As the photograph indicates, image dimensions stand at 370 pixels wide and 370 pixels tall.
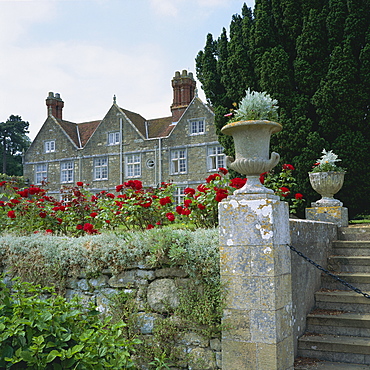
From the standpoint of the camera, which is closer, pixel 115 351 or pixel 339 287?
pixel 115 351

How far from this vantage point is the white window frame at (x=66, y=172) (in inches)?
1054

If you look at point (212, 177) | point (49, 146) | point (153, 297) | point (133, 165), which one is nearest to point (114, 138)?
point (133, 165)

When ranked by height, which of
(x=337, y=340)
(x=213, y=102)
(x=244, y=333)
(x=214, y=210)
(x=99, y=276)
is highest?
(x=213, y=102)

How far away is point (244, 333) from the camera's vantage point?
388cm

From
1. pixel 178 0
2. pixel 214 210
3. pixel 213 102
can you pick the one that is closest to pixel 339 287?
pixel 214 210

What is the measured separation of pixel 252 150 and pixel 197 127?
61.7 feet

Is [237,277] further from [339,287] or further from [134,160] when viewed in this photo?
[134,160]

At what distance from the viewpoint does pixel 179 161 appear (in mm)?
23203

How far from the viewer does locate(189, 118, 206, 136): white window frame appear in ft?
74.0

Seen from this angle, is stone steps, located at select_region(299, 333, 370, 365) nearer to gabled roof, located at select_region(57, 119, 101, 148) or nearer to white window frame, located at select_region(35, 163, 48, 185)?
gabled roof, located at select_region(57, 119, 101, 148)

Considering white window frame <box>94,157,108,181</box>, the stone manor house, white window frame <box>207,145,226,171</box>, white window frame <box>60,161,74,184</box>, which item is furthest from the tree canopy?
white window frame <box>60,161,74,184</box>

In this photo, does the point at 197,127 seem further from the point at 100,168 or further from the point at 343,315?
the point at 343,315

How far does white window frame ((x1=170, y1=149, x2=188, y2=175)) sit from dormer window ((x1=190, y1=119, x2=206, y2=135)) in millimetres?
1166

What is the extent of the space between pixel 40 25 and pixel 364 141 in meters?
7.88
